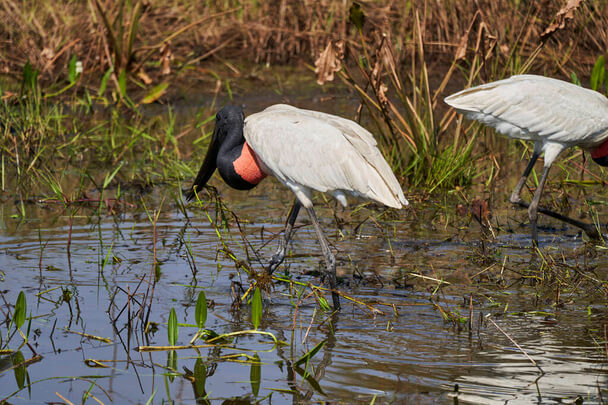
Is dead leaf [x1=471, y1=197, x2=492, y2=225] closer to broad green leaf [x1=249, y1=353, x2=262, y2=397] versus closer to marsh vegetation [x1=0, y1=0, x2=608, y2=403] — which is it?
marsh vegetation [x1=0, y1=0, x2=608, y2=403]

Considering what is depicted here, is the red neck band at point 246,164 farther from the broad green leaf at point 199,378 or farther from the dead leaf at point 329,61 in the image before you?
the broad green leaf at point 199,378

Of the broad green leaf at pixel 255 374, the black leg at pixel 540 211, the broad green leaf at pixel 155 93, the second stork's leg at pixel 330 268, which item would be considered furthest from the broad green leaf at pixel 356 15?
the broad green leaf at pixel 155 93

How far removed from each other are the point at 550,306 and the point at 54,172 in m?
4.13

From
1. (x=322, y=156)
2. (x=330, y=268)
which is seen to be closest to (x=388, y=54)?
(x=322, y=156)

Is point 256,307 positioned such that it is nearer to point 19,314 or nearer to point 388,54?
point 19,314

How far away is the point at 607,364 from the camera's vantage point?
3432mm

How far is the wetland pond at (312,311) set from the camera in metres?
3.32

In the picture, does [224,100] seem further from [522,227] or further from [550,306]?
[550,306]

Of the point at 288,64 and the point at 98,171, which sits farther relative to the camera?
the point at 288,64

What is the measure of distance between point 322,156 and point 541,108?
5.68ft

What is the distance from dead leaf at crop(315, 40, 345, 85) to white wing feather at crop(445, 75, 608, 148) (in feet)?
2.26

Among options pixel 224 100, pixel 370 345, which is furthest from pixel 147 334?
pixel 224 100

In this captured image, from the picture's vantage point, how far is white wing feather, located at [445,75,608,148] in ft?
18.1

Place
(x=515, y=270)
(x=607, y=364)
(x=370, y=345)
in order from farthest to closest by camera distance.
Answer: (x=515, y=270), (x=370, y=345), (x=607, y=364)
